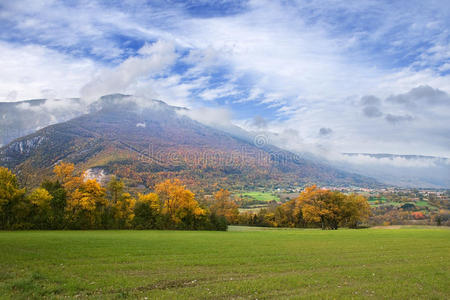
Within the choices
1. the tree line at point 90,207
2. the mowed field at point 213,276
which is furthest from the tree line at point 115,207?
the mowed field at point 213,276

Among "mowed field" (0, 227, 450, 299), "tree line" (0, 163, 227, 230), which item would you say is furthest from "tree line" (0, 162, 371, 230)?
"mowed field" (0, 227, 450, 299)

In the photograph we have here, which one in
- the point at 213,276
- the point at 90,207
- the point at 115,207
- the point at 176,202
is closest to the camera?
the point at 213,276

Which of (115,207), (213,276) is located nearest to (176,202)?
(115,207)

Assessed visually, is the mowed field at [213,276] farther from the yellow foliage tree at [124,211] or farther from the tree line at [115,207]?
the yellow foliage tree at [124,211]

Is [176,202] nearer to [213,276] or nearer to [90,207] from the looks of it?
[90,207]

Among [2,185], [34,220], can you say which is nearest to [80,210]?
[34,220]

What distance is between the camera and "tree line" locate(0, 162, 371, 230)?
5072 cm

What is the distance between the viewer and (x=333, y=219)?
85625 millimetres

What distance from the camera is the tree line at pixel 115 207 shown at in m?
50.7

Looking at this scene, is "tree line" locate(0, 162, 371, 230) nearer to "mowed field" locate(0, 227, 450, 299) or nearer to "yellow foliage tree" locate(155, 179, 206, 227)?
"yellow foliage tree" locate(155, 179, 206, 227)

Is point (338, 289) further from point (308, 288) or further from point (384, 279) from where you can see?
point (384, 279)

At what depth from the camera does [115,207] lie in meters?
62.3

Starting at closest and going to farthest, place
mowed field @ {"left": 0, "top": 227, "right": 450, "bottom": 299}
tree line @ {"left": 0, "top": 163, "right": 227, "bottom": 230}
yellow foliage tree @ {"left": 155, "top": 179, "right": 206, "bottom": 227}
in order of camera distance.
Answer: mowed field @ {"left": 0, "top": 227, "right": 450, "bottom": 299}
tree line @ {"left": 0, "top": 163, "right": 227, "bottom": 230}
yellow foliage tree @ {"left": 155, "top": 179, "right": 206, "bottom": 227}

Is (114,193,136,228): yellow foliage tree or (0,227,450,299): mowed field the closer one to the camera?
(0,227,450,299): mowed field
